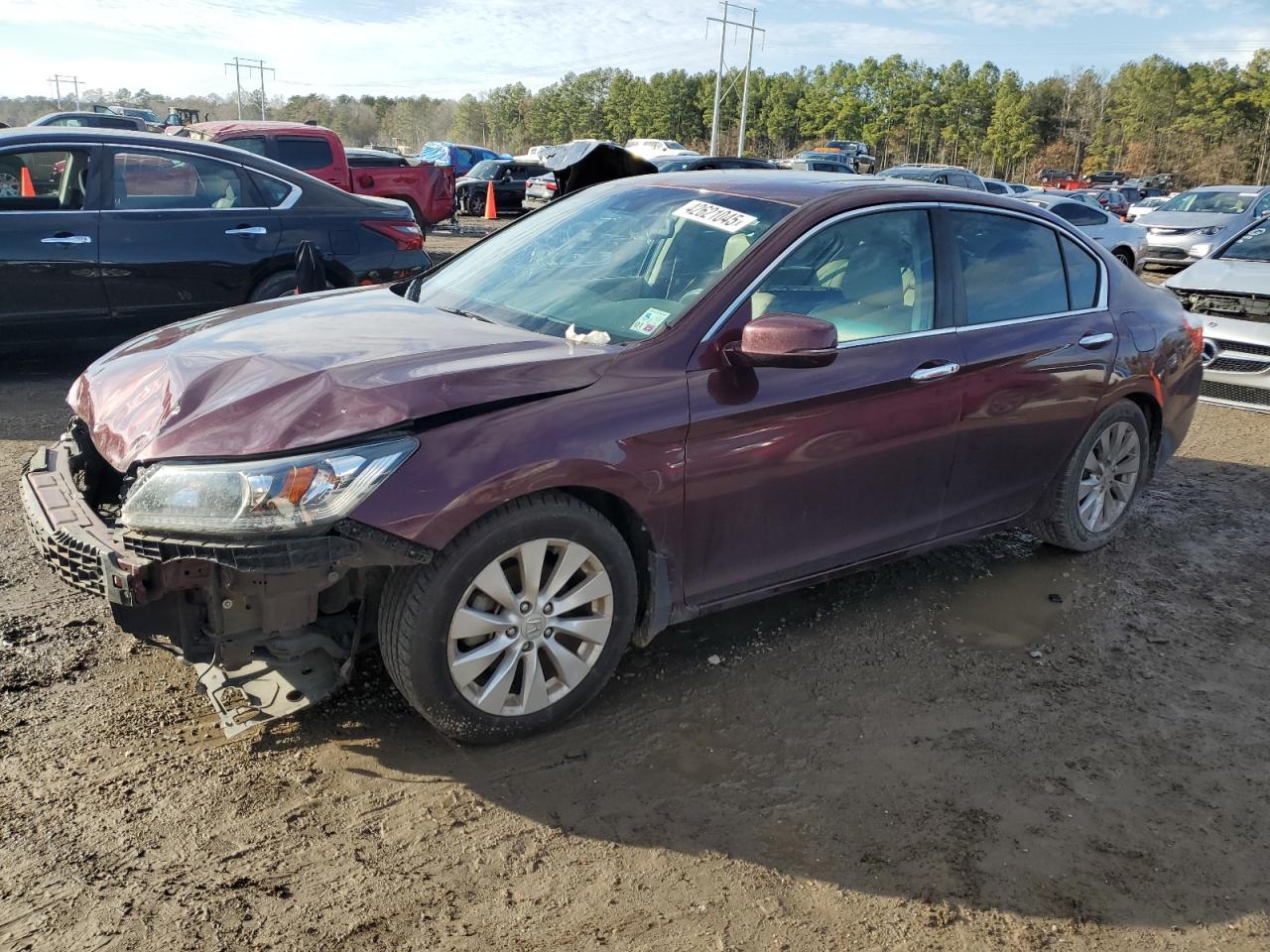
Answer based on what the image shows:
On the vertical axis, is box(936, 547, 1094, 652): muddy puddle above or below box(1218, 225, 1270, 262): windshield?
below

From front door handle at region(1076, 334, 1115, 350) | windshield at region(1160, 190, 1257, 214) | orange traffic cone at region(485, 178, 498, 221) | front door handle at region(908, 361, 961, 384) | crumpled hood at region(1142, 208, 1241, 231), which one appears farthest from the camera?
orange traffic cone at region(485, 178, 498, 221)

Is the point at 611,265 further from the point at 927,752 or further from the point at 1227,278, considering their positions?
the point at 1227,278

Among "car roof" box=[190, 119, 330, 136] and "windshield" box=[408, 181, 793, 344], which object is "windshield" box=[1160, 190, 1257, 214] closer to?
"car roof" box=[190, 119, 330, 136]

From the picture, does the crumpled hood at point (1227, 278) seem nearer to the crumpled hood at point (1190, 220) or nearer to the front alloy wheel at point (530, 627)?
the front alloy wheel at point (530, 627)

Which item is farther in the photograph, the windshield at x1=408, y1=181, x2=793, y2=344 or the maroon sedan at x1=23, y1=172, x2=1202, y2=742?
the windshield at x1=408, y1=181, x2=793, y2=344

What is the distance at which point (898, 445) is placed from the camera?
3.68m

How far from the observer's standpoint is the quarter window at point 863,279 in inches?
137

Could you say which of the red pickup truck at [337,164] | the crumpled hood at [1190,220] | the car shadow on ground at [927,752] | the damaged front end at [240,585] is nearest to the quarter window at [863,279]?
the car shadow on ground at [927,752]

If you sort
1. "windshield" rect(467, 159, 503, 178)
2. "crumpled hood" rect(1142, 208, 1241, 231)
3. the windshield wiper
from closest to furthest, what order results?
the windshield wiper, "crumpled hood" rect(1142, 208, 1241, 231), "windshield" rect(467, 159, 503, 178)

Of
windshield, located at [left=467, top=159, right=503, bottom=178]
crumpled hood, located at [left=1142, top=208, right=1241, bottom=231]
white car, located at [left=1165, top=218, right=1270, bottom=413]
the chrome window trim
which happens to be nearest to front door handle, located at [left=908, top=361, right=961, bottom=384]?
white car, located at [left=1165, top=218, right=1270, bottom=413]

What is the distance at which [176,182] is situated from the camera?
22.1 ft

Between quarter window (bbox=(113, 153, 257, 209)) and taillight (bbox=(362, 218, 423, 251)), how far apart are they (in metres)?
Answer: 0.84

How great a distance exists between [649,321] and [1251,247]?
7.41 meters

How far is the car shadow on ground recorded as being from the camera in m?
2.69
